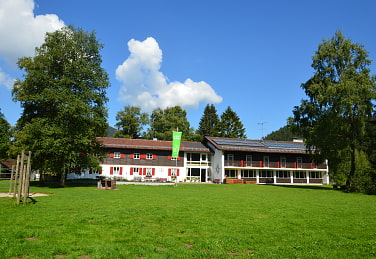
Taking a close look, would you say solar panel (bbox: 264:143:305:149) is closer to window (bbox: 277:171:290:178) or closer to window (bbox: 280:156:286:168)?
window (bbox: 280:156:286:168)

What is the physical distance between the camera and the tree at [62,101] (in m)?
25.7

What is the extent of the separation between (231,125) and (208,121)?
6.17 meters

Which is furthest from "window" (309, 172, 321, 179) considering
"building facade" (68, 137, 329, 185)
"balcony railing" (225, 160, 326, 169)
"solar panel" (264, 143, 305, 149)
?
"solar panel" (264, 143, 305, 149)

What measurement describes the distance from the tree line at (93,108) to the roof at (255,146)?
13.0 m

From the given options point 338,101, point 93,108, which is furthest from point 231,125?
point 93,108

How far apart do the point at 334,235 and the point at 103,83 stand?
2636cm

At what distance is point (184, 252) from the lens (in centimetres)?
532

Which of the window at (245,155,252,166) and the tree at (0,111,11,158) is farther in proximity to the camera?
the tree at (0,111,11,158)

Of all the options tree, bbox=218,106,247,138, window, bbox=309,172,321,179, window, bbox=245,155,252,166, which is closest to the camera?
window, bbox=245,155,252,166

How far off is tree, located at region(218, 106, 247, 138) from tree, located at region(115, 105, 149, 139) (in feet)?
58.5

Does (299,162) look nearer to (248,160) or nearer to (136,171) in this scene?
(248,160)

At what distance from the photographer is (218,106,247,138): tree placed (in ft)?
226

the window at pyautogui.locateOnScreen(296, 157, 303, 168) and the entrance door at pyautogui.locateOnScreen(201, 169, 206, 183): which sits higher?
A: the window at pyautogui.locateOnScreen(296, 157, 303, 168)

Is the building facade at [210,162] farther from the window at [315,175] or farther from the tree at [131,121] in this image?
the tree at [131,121]
